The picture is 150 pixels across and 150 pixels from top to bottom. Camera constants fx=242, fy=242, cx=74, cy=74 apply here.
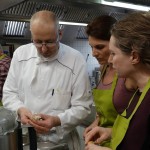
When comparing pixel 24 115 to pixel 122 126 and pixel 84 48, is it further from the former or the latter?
pixel 84 48

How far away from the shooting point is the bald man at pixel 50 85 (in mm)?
1218

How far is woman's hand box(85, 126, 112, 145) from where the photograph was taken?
1.00 metres

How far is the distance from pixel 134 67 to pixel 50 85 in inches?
23.6

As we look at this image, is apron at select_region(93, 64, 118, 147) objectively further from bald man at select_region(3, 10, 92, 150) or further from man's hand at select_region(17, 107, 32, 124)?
man's hand at select_region(17, 107, 32, 124)

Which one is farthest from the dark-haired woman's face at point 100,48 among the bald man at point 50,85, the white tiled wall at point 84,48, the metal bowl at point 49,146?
the white tiled wall at point 84,48

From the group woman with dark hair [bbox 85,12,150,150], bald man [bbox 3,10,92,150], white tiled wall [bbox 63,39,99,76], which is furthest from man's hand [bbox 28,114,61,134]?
white tiled wall [bbox 63,39,99,76]

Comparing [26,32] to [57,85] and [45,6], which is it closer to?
[45,6]

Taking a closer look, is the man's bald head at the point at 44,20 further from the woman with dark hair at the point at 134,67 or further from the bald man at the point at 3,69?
the bald man at the point at 3,69

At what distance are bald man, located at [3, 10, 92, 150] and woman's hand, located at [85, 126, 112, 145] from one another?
22cm

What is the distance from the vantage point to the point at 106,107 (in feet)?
3.77

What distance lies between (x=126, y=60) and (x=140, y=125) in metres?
0.22

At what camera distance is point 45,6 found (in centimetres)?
195

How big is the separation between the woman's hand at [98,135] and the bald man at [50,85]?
22 centimetres

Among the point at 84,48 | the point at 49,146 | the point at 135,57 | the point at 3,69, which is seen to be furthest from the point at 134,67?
the point at 84,48
